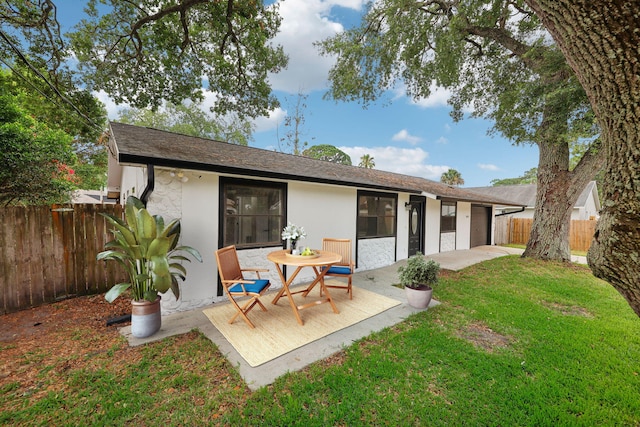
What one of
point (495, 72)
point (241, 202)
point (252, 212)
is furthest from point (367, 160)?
point (241, 202)

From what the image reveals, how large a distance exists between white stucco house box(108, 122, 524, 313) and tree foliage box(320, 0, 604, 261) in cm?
371

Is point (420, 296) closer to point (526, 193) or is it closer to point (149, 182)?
point (149, 182)

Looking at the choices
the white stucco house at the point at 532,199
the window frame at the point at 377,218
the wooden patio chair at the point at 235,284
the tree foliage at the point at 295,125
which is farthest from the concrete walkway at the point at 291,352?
the white stucco house at the point at 532,199

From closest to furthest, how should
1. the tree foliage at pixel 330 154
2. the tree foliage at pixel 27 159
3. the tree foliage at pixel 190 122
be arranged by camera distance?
the tree foliage at pixel 27 159, the tree foliage at pixel 190 122, the tree foliage at pixel 330 154

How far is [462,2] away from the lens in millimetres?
6836

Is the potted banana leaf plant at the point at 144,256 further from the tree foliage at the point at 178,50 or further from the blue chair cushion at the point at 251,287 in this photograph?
the tree foliage at the point at 178,50

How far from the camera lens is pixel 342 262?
188 inches

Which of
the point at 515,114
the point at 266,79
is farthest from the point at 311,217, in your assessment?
the point at 515,114

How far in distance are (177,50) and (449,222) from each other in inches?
465

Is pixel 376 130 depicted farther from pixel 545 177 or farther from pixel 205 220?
pixel 205 220

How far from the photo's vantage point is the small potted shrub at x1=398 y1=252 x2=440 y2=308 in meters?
4.09

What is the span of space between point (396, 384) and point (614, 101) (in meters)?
2.70

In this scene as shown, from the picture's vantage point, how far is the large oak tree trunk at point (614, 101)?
114 cm

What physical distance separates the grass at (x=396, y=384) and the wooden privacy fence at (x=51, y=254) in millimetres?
2093
